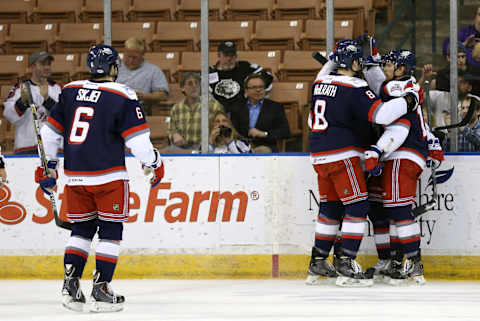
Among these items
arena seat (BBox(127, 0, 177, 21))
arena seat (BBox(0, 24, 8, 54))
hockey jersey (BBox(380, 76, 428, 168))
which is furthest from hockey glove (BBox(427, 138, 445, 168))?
arena seat (BBox(0, 24, 8, 54))

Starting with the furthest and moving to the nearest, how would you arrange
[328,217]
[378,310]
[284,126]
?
[284,126]
[328,217]
[378,310]

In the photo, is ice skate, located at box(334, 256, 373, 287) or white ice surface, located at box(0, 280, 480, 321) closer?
white ice surface, located at box(0, 280, 480, 321)

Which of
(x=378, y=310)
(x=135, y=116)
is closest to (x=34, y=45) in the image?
(x=135, y=116)

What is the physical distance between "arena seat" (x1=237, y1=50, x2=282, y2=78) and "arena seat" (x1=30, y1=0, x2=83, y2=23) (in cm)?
126

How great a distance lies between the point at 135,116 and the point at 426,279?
2635 mm

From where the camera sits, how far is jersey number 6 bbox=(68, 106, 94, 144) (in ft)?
16.5

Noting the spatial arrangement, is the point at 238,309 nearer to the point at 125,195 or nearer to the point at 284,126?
the point at 125,195

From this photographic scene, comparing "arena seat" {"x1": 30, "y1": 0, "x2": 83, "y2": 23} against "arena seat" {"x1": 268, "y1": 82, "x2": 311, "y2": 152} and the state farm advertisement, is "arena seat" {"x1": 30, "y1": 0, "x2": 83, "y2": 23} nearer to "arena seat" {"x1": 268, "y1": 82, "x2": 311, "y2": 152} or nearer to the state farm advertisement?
the state farm advertisement

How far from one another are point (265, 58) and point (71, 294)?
8.17ft

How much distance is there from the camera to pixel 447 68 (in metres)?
6.75

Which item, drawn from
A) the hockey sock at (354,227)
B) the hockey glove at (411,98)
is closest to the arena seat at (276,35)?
the hockey glove at (411,98)

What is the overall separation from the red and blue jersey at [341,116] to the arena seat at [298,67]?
537 millimetres

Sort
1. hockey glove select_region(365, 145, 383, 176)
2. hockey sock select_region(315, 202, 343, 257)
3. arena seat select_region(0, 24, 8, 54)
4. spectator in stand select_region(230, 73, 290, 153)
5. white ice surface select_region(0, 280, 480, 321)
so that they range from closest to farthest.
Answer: white ice surface select_region(0, 280, 480, 321) < hockey glove select_region(365, 145, 383, 176) < hockey sock select_region(315, 202, 343, 257) < spectator in stand select_region(230, 73, 290, 153) < arena seat select_region(0, 24, 8, 54)

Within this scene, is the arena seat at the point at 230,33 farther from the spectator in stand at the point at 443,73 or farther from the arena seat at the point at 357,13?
the spectator in stand at the point at 443,73
